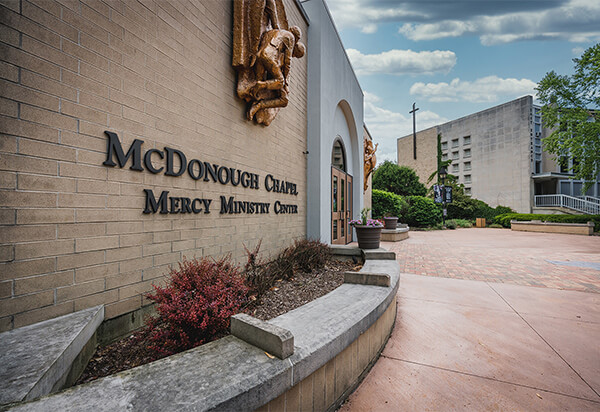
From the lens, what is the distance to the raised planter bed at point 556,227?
1438 cm

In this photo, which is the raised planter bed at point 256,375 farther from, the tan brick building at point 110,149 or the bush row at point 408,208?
the bush row at point 408,208

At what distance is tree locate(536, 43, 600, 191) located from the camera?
619 inches

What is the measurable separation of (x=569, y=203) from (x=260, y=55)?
31387mm

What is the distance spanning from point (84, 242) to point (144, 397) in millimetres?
1618

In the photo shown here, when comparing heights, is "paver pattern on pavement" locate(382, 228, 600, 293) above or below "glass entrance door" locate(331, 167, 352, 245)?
below

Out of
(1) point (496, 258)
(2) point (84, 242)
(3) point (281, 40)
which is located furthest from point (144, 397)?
(1) point (496, 258)

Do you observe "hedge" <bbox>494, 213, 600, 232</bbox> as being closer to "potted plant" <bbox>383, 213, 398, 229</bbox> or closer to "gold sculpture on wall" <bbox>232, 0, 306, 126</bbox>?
"potted plant" <bbox>383, 213, 398, 229</bbox>

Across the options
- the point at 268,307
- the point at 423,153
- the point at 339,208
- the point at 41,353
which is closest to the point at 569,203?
the point at 423,153

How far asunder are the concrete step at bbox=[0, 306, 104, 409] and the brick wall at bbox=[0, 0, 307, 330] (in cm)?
18

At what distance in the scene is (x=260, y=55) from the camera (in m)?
4.06

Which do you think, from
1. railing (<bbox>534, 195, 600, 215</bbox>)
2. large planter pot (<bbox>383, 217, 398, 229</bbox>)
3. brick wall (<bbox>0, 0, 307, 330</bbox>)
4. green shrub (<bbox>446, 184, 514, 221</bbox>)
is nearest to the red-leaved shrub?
brick wall (<bbox>0, 0, 307, 330</bbox>)

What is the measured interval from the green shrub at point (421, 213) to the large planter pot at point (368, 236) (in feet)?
50.3

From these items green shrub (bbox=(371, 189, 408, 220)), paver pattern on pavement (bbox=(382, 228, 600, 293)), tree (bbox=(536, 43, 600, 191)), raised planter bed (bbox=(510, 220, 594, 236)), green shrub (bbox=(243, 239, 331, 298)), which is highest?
tree (bbox=(536, 43, 600, 191))

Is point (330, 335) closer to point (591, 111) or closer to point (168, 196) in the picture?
point (168, 196)
